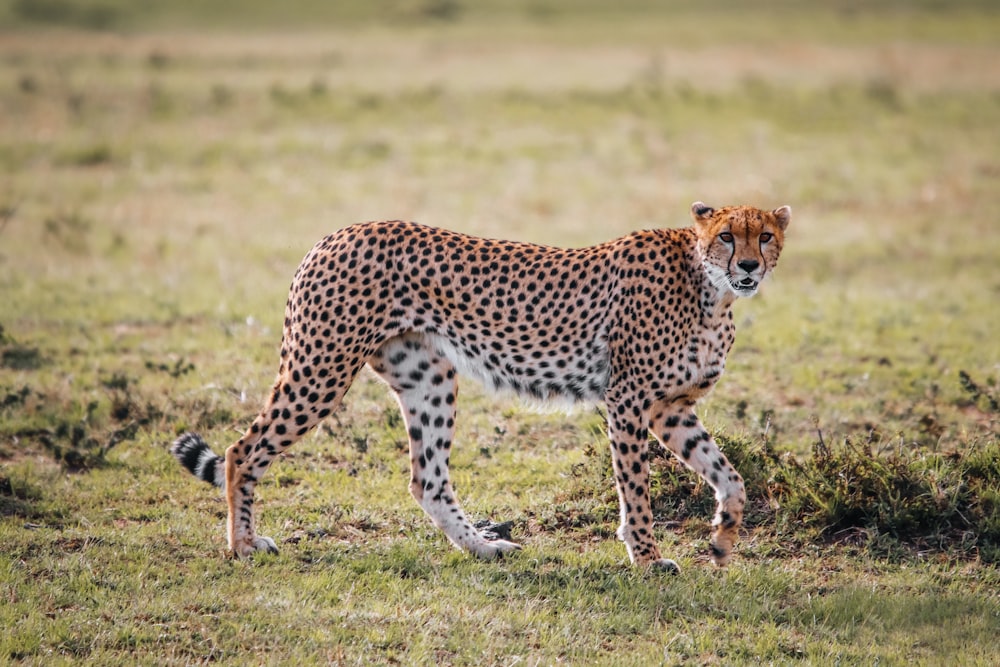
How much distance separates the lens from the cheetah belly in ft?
19.3

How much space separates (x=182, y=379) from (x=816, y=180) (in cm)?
904

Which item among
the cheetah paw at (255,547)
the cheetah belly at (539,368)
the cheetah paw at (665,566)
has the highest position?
the cheetah belly at (539,368)

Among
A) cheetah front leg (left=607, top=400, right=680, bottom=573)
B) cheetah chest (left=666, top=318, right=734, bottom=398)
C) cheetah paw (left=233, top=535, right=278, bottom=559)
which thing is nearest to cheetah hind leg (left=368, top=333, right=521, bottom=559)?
cheetah front leg (left=607, top=400, right=680, bottom=573)

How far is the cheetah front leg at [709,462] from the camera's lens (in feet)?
18.7

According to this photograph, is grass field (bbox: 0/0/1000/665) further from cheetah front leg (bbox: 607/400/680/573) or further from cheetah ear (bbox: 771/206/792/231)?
cheetah ear (bbox: 771/206/792/231)

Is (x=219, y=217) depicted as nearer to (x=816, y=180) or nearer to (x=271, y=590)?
(x=816, y=180)

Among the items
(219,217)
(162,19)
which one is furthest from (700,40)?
(219,217)

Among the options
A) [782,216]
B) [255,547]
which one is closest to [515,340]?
[782,216]

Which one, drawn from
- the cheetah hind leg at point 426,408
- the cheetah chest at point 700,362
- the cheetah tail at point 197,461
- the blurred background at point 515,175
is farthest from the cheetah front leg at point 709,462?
the cheetah tail at point 197,461

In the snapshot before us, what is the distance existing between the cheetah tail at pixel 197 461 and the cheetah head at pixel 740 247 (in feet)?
7.82

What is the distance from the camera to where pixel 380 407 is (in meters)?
7.84

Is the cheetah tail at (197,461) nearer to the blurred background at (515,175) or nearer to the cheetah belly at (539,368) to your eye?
the cheetah belly at (539,368)

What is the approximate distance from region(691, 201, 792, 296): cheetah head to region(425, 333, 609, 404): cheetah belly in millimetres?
633

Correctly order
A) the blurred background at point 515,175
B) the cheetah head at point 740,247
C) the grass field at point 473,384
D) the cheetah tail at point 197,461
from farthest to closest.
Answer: the blurred background at point 515,175 → the cheetah tail at point 197,461 → the cheetah head at point 740,247 → the grass field at point 473,384
